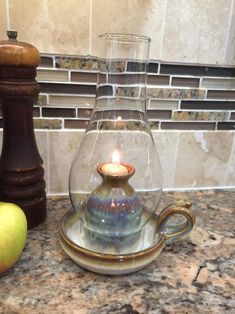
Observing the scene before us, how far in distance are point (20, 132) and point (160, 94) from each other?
1.03 ft

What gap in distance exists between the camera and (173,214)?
45cm

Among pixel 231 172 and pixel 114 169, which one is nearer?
pixel 114 169

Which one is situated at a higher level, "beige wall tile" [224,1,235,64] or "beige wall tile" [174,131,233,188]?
"beige wall tile" [224,1,235,64]

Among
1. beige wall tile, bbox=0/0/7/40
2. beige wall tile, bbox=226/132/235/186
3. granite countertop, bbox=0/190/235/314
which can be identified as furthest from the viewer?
beige wall tile, bbox=226/132/235/186

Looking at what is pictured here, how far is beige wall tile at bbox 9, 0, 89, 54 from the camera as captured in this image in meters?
0.54

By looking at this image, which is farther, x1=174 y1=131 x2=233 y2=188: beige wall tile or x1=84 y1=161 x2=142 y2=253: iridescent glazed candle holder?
x1=174 y1=131 x2=233 y2=188: beige wall tile

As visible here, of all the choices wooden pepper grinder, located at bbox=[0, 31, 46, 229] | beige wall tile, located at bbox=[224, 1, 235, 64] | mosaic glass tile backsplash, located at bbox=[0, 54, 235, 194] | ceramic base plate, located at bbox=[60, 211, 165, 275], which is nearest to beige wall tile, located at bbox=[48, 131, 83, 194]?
mosaic glass tile backsplash, located at bbox=[0, 54, 235, 194]

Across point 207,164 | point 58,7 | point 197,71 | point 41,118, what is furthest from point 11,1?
point 207,164

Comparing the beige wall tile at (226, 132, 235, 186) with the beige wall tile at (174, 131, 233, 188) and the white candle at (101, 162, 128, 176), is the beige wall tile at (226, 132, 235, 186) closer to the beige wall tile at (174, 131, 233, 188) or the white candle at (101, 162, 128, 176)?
the beige wall tile at (174, 131, 233, 188)

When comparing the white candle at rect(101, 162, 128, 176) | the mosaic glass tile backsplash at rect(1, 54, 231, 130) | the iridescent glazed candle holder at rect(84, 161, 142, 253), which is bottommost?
the iridescent glazed candle holder at rect(84, 161, 142, 253)

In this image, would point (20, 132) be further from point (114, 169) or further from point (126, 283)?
point (126, 283)

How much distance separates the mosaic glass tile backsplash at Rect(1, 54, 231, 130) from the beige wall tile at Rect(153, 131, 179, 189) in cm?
2

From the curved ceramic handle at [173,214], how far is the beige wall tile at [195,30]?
1.08ft

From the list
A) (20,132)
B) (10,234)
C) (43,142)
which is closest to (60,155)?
(43,142)
